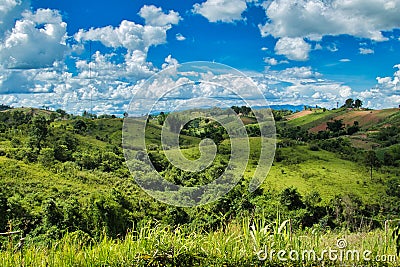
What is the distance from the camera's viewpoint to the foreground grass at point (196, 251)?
392 centimetres

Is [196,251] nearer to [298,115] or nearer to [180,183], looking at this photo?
[180,183]

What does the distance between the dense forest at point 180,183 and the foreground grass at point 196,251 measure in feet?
0.05

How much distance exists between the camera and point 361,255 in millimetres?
4453

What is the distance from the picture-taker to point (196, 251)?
4215 millimetres

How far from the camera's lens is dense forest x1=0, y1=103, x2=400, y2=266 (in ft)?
14.0

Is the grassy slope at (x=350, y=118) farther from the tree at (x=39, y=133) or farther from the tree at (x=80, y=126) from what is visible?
the tree at (x=39, y=133)

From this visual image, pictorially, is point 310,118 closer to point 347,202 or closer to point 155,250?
point 347,202

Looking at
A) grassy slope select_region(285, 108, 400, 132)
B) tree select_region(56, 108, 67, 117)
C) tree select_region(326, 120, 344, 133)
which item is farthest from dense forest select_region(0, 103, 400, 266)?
tree select_region(56, 108, 67, 117)

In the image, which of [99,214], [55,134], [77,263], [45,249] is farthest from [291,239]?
[55,134]

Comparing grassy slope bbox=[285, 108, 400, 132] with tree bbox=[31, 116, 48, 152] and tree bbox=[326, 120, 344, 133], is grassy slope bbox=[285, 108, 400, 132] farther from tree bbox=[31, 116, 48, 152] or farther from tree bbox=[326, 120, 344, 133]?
tree bbox=[31, 116, 48, 152]

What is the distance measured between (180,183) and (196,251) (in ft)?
132

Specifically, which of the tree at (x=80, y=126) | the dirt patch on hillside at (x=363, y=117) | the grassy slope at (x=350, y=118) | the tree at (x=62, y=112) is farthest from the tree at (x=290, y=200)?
the tree at (x=62, y=112)

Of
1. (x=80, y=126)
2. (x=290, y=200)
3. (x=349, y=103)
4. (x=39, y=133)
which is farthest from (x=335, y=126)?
(x=39, y=133)

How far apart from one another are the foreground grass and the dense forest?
1 cm
